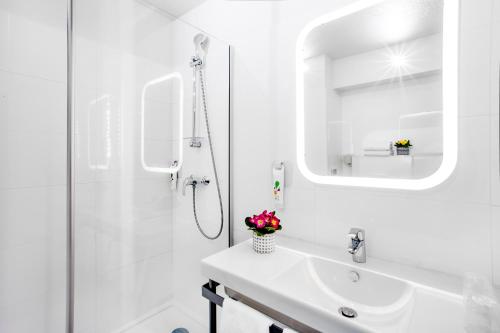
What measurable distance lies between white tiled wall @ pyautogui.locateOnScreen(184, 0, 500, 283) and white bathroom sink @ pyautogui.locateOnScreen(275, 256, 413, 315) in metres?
0.17

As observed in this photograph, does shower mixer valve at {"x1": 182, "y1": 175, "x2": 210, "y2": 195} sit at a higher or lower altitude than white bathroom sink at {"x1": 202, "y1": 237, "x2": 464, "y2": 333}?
higher

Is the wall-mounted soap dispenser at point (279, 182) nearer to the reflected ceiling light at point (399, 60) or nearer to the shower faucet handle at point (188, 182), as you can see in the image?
the shower faucet handle at point (188, 182)

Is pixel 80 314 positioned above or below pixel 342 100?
below

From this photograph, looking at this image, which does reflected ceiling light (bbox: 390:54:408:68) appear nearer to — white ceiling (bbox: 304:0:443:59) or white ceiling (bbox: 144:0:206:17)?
white ceiling (bbox: 304:0:443:59)

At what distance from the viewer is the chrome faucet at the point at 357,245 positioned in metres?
1.00

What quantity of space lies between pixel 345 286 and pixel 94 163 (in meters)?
1.24

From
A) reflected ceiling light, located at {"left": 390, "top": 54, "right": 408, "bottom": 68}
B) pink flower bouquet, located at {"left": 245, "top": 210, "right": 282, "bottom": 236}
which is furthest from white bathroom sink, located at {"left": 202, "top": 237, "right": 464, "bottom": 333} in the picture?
reflected ceiling light, located at {"left": 390, "top": 54, "right": 408, "bottom": 68}

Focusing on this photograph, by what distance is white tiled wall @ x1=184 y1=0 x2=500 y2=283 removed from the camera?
857 mm

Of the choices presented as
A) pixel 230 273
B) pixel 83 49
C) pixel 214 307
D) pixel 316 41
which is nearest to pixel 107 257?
pixel 214 307

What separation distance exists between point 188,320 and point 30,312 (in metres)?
0.82

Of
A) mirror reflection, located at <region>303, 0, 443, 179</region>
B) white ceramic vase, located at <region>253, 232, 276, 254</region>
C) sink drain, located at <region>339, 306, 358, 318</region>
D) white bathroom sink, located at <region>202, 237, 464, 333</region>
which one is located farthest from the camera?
white ceramic vase, located at <region>253, 232, 276, 254</region>

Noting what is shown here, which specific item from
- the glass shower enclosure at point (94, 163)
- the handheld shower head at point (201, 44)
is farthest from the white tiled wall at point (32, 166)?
the handheld shower head at point (201, 44)

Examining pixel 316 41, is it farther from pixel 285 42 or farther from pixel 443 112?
pixel 443 112

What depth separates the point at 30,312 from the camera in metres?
1.27
